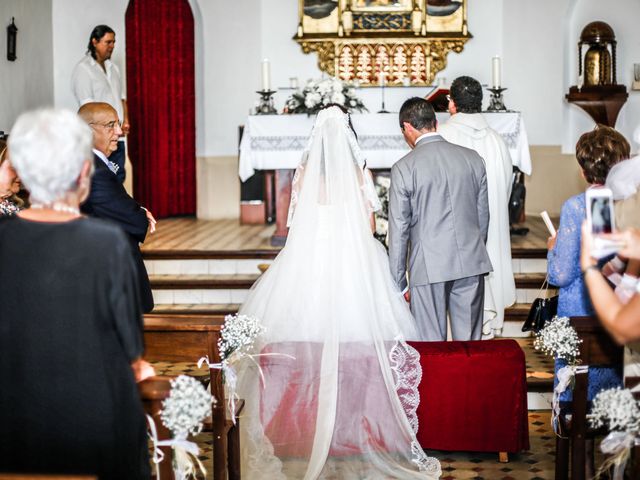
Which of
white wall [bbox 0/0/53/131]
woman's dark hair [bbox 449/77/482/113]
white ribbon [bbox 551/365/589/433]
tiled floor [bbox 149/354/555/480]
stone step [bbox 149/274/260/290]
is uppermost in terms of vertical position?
white wall [bbox 0/0/53/131]

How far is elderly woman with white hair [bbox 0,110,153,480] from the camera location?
2453 millimetres

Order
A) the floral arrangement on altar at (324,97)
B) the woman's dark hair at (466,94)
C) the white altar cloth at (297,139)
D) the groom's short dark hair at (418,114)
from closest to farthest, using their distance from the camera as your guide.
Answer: the groom's short dark hair at (418,114) → the woman's dark hair at (466,94) → the floral arrangement on altar at (324,97) → the white altar cloth at (297,139)

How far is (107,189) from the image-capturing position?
4391 millimetres

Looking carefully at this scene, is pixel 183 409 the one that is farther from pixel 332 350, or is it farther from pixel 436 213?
pixel 436 213

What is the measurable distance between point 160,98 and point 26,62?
2189mm


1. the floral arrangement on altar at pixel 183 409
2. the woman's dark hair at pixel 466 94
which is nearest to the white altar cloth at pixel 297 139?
the woman's dark hair at pixel 466 94

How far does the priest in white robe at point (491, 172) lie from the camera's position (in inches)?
235

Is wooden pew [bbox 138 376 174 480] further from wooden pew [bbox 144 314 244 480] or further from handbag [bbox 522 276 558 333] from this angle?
handbag [bbox 522 276 558 333]

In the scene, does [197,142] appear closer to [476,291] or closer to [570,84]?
[570,84]

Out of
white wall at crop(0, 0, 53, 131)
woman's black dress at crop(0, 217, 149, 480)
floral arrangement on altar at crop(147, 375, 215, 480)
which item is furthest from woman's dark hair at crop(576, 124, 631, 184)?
white wall at crop(0, 0, 53, 131)

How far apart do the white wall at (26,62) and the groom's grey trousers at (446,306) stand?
5419mm

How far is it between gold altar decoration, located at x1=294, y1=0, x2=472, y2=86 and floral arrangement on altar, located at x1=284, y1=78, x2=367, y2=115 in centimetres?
300

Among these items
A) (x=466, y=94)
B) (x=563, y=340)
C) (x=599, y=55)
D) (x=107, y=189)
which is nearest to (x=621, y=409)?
(x=563, y=340)

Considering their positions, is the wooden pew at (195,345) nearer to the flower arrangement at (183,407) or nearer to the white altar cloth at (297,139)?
the flower arrangement at (183,407)
